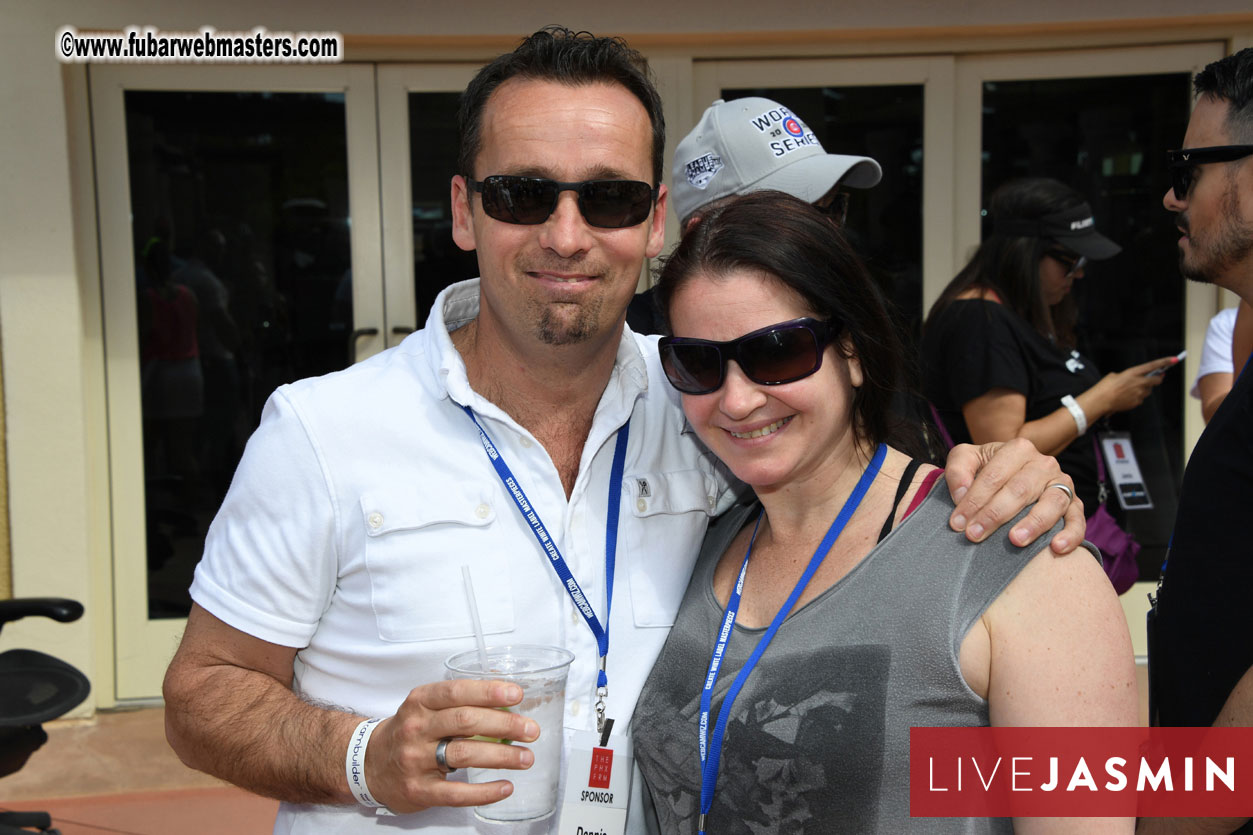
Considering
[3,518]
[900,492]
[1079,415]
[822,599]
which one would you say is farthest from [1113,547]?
[3,518]

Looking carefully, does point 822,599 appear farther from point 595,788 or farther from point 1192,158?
point 1192,158

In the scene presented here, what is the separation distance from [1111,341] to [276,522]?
16.3 feet

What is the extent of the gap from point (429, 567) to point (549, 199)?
0.73m

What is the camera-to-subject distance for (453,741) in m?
1.55

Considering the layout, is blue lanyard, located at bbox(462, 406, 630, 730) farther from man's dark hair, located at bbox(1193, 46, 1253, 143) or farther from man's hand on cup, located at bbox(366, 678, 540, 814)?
man's dark hair, located at bbox(1193, 46, 1253, 143)

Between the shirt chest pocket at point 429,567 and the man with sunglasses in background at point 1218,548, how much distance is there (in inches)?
48.6

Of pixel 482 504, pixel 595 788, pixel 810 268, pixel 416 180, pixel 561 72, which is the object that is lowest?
pixel 595 788

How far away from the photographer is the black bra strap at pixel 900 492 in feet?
5.82

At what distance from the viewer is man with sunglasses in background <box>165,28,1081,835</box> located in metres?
1.87

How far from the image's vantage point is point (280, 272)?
528cm

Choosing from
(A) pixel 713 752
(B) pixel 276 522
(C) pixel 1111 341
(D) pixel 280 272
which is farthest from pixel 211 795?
(C) pixel 1111 341

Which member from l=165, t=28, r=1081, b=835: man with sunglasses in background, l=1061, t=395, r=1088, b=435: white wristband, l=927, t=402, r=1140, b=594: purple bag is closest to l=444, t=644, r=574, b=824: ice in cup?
l=165, t=28, r=1081, b=835: man with sunglasses in background

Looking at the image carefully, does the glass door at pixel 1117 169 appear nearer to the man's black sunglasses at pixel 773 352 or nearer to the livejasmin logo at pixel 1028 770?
the man's black sunglasses at pixel 773 352

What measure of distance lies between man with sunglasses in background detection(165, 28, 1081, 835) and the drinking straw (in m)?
0.02
